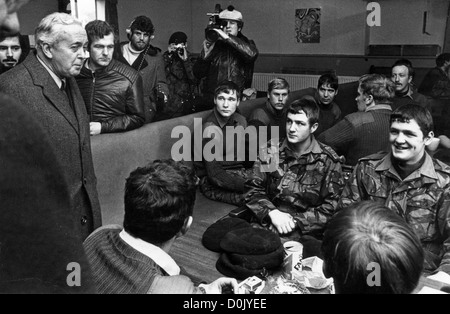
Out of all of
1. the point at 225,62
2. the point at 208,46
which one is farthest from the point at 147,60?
the point at 225,62

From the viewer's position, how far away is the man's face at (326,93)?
396 cm

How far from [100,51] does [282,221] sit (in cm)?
141

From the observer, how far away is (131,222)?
50.7 inches

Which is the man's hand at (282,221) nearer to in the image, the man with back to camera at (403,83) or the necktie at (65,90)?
the necktie at (65,90)

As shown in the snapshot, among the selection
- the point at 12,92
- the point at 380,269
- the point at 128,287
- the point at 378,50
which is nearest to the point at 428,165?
the point at 380,269

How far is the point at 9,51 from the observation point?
2.70 metres

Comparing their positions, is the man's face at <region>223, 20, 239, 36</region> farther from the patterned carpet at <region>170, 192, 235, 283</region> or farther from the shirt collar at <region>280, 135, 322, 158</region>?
the patterned carpet at <region>170, 192, 235, 283</region>

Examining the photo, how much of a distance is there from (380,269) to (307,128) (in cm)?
161

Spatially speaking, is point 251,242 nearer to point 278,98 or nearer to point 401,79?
point 278,98

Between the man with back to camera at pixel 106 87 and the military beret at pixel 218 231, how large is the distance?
94cm

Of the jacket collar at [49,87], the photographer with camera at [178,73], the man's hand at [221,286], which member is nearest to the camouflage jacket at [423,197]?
the man's hand at [221,286]

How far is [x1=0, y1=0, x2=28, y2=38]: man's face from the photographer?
42 centimetres

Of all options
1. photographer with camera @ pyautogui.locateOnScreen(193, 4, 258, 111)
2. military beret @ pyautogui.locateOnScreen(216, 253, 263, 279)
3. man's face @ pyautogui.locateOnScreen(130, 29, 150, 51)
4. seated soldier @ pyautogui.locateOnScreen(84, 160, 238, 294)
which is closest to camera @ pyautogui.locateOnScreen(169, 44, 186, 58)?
photographer with camera @ pyautogui.locateOnScreen(193, 4, 258, 111)
